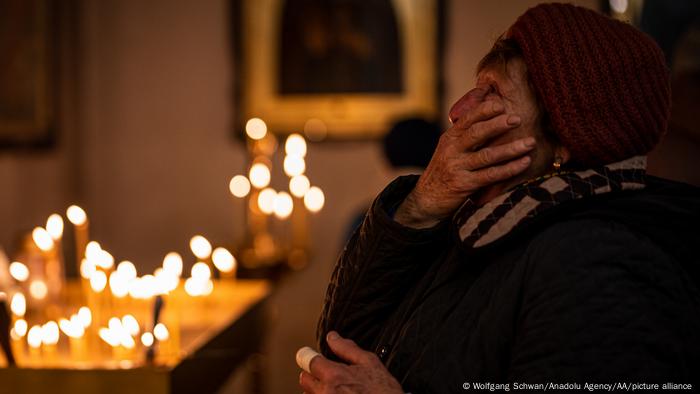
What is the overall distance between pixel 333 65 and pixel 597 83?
14.5 feet

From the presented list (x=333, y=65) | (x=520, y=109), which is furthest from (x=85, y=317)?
(x=333, y=65)

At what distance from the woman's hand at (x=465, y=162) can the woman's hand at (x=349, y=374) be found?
10.3 inches

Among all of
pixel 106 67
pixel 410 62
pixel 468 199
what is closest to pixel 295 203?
pixel 410 62

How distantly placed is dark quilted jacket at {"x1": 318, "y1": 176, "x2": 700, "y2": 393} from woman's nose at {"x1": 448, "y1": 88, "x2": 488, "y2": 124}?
0.66 feet

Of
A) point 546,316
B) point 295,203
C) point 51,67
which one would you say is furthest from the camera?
point 295,203

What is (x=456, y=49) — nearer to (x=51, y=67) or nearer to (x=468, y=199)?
(x=51, y=67)

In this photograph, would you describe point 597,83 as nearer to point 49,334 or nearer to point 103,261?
point 49,334

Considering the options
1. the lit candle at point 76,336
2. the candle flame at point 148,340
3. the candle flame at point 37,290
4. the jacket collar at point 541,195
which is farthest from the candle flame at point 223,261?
the jacket collar at point 541,195

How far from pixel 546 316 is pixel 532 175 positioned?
31 cm

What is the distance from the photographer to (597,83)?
52.9 inches

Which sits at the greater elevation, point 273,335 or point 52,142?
point 52,142

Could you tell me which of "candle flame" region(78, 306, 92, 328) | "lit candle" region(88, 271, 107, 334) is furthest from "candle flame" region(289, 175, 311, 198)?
"candle flame" region(78, 306, 92, 328)

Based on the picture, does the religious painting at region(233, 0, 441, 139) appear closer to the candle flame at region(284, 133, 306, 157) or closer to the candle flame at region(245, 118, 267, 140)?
the candle flame at region(245, 118, 267, 140)

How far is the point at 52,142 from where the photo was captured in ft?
18.1
